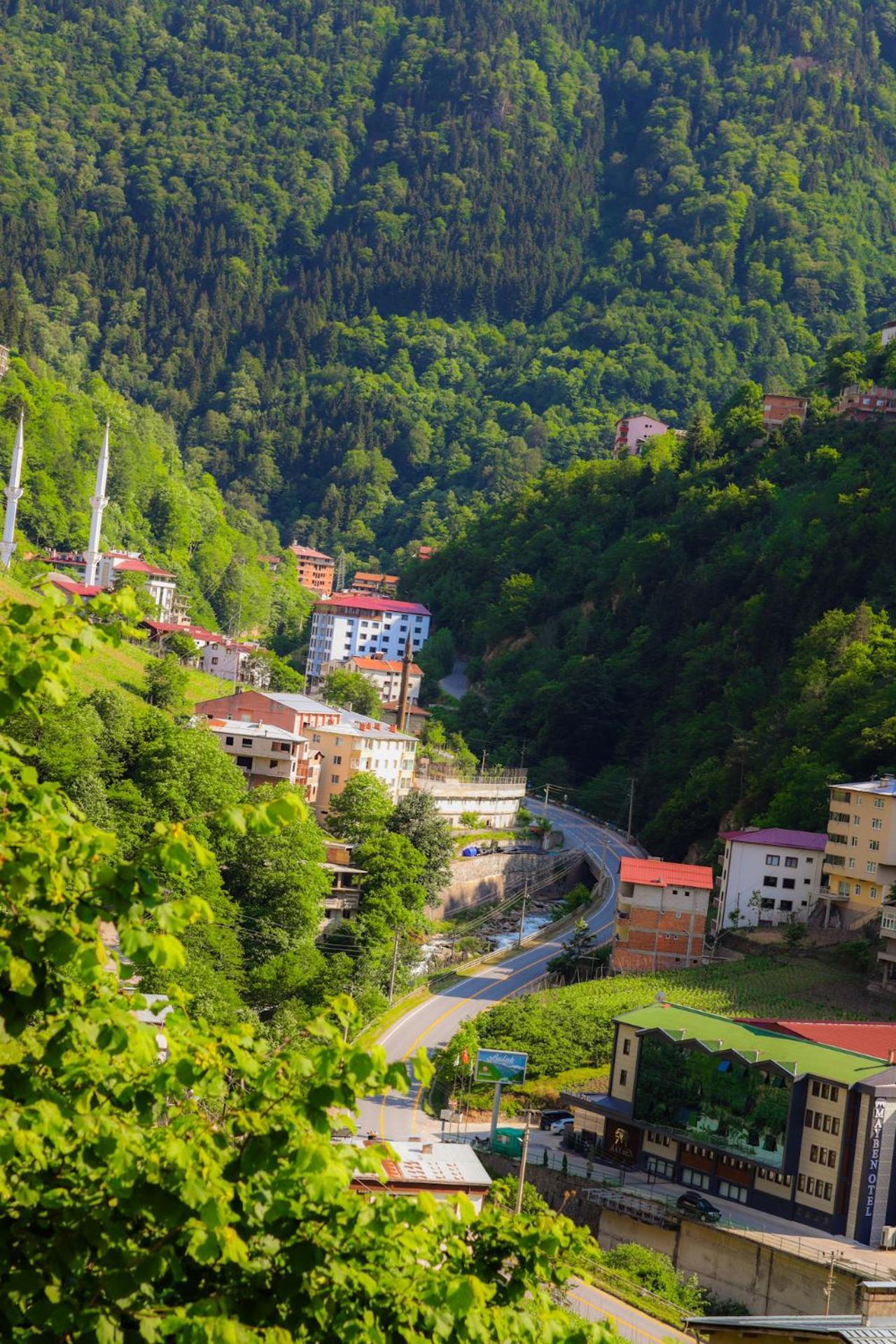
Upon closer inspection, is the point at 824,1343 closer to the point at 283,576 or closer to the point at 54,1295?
the point at 54,1295

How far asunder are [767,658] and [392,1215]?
274ft

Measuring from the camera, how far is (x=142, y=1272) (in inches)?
313

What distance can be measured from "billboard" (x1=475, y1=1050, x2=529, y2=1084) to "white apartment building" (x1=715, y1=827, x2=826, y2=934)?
69.4 feet

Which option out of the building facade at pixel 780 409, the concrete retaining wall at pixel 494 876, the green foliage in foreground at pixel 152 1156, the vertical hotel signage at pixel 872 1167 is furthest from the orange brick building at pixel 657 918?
the building facade at pixel 780 409

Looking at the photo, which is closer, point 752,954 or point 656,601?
point 752,954

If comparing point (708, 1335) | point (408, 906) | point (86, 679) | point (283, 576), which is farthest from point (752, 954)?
point (283, 576)

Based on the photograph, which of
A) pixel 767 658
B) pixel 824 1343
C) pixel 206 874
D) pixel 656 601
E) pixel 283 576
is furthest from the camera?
pixel 283 576

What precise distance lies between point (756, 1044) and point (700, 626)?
55366 millimetres

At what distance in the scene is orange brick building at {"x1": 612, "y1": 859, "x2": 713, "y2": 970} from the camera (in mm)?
61969

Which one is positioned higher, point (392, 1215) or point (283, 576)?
point (283, 576)

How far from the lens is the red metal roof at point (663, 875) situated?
2437 inches

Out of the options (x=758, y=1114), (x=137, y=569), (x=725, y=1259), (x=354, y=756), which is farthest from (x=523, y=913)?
(x=137, y=569)

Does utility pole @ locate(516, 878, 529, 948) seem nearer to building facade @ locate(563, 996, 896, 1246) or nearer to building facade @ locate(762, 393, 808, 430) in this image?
building facade @ locate(563, 996, 896, 1246)

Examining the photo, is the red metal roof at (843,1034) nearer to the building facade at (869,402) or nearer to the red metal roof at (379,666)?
the building facade at (869,402)
